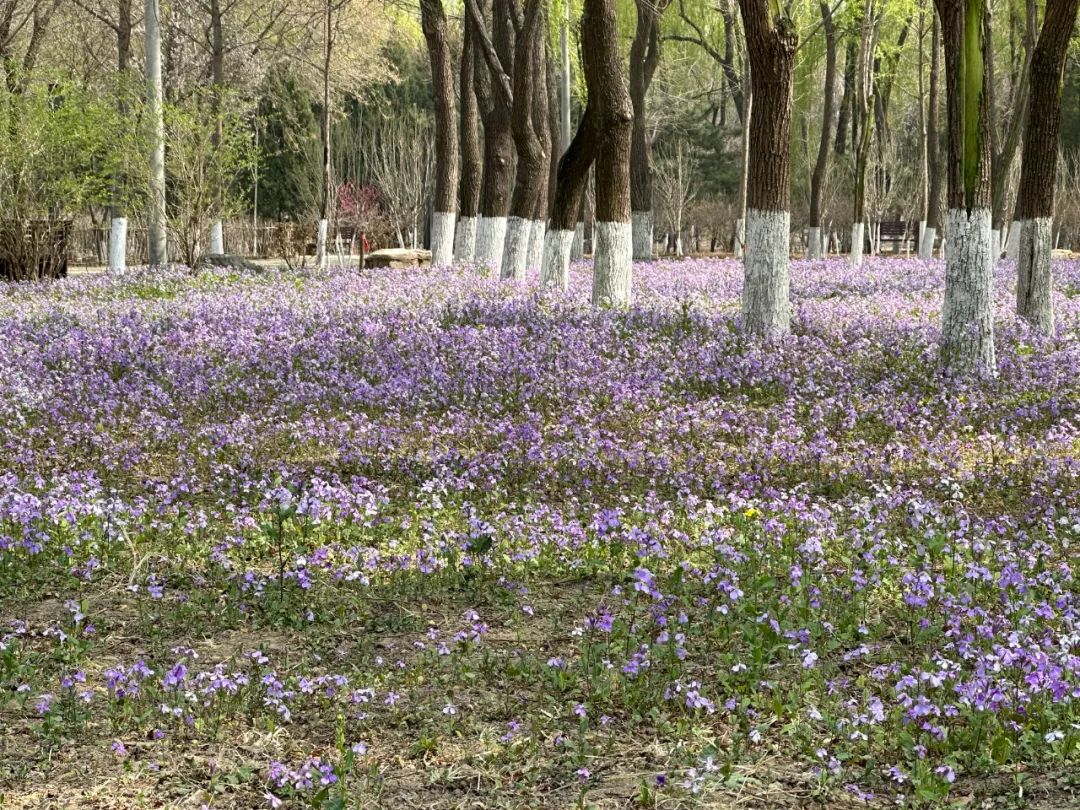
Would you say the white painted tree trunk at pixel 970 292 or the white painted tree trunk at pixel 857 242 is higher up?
the white painted tree trunk at pixel 857 242

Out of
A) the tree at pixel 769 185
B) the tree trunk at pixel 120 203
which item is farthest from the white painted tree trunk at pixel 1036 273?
the tree trunk at pixel 120 203

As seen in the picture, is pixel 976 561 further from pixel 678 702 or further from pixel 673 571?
pixel 678 702

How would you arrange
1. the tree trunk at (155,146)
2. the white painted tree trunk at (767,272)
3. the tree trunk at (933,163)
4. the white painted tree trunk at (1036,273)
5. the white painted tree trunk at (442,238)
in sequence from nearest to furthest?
the white painted tree trunk at (767,272), the white painted tree trunk at (1036,273), the tree trunk at (155,146), the white painted tree trunk at (442,238), the tree trunk at (933,163)

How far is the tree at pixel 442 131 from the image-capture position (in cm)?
2484

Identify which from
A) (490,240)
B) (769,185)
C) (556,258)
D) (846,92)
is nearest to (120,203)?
(490,240)

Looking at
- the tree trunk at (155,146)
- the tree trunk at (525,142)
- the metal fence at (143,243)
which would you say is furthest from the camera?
the metal fence at (143,243)

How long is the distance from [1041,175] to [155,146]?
1698cm

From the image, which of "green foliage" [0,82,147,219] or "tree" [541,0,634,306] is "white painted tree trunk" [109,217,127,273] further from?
"tree" [541,0,634,306]

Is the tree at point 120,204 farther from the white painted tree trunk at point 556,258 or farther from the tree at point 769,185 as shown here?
the tree at point 769,185

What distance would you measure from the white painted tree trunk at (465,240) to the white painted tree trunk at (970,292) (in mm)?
15556

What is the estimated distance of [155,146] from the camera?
76.9ft

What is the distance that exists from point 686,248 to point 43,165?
46.8 metres

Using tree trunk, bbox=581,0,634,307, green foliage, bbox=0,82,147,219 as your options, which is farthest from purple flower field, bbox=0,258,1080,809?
green foliage, bbox=0,82,147,219

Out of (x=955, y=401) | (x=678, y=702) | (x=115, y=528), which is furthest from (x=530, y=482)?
(x=955, y=401)
